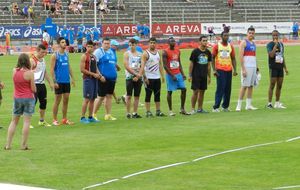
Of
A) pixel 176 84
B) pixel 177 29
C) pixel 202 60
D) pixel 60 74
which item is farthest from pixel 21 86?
pixel 177 29

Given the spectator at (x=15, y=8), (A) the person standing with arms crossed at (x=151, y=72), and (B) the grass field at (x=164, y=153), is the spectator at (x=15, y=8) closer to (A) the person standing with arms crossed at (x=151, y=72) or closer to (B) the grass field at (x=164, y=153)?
(B) the grass field at (x=164, y=153)

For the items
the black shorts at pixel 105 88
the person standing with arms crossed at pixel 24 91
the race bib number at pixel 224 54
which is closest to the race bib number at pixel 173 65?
the race bib number at pixel 224 54

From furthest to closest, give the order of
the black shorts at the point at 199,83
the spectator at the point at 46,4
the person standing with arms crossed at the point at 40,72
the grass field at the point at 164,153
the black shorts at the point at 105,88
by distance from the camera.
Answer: the spectator at the point at 46,4, the black shorts at the point at 199,83, the black shorts at the point at 105,88, the person standing with arms crossed at the point at 40,72, the grass field at the point at 164,153

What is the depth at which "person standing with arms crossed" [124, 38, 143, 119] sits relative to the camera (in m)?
19.8

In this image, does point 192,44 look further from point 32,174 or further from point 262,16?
point 32,174

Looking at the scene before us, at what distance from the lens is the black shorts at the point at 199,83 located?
67.6 feet

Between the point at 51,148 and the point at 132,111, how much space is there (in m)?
6.40

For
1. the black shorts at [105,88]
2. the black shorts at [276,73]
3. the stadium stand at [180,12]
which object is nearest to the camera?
the black shorts at [105,88]

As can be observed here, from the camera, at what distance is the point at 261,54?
49.4m

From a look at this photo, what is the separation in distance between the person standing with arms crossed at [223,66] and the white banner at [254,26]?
45.7 meters

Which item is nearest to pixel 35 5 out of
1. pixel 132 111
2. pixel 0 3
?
pixel 0 3

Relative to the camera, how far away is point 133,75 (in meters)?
19.8

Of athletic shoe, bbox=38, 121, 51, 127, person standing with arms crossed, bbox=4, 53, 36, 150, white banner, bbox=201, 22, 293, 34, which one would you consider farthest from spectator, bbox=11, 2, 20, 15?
person standing with arms crossed, bbox=4, 53, 36, 150

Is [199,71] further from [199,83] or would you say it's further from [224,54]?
[224,54]
